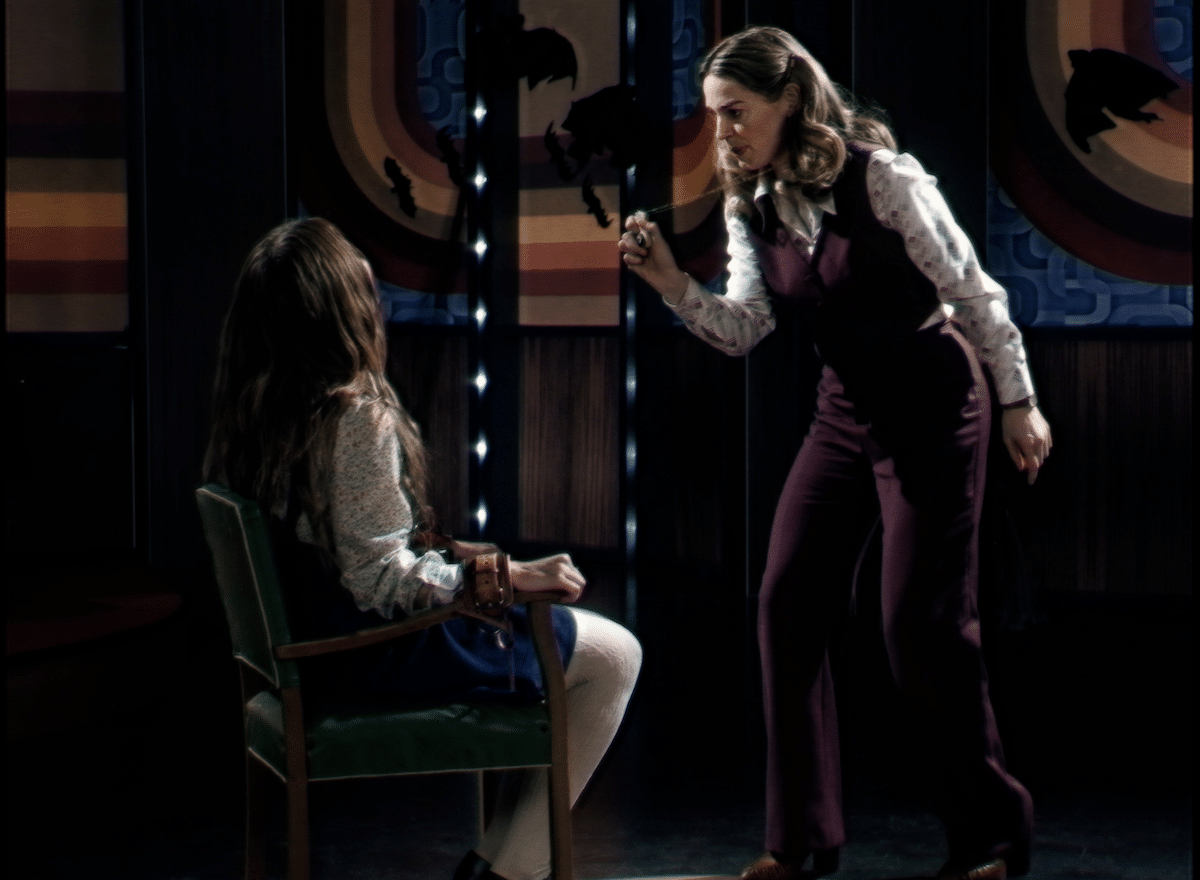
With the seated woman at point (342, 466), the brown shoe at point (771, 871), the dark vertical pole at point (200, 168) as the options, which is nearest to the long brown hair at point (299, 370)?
the seated woman at point (342, 466)

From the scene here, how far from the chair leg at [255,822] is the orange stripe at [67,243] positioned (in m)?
3.36

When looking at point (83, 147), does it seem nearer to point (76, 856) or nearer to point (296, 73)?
point (296, 73)

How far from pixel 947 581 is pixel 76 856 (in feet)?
5.50

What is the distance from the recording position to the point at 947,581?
7.48 ft

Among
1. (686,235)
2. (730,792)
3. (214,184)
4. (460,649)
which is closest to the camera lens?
(460,649)

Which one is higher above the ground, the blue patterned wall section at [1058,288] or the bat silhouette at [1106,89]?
the bat silhouette at [1106,89]

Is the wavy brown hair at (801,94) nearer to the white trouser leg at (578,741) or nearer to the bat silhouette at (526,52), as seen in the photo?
the white trouser leg at (578,741)

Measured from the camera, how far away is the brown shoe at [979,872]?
229cm

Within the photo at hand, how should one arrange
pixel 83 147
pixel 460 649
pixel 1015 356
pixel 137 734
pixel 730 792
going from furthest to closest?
pixel 83 147 → pixel 137 734 → pixel 730 792 → pixel 1015 356 → pixel 460 649

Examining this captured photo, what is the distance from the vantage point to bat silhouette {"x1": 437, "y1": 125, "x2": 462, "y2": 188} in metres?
5.66

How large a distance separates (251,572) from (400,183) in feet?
13.4

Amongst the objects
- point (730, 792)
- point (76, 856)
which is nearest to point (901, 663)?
point (730, 792)

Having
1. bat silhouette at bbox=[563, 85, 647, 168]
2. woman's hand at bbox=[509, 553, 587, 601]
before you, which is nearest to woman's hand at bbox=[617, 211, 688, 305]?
woman's hand at bbox=[509, 553, 587, 601]

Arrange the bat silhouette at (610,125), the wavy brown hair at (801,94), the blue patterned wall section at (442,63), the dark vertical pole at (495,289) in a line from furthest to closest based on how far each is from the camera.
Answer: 1. the blue patterned wall section at (442,63)
2. the dark vertical pole at (495,289)
3. the bat silhouette at (610,125)
4. the wavy brown hair at (801,94)
